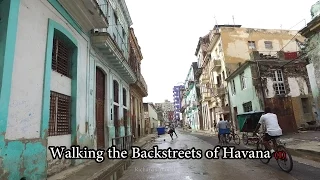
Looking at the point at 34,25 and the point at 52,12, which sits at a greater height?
the point at 52,12

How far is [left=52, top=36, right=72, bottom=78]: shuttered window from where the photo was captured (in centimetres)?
711

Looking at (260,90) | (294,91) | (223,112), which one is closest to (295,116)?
(294,91)

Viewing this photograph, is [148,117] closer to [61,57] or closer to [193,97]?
[193,97]

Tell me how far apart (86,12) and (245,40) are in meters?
23.5

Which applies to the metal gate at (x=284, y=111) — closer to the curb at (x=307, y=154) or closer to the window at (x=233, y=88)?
the window at (x=233, y=88)

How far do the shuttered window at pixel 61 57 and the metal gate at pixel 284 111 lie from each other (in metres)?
16.2

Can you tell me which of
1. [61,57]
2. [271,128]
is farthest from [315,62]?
[61,57]

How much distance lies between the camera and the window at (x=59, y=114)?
6680 millimetres

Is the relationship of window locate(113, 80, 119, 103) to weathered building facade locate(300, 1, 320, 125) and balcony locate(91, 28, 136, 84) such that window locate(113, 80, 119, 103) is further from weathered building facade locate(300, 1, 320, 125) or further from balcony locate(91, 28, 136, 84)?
weathered building facade locate(300, 1, 320, 125)

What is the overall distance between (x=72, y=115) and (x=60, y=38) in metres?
2.57

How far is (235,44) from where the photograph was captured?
89.3ft

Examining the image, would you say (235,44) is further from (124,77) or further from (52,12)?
(52,12)

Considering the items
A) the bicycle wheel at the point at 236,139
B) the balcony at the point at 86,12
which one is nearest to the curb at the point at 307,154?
the bicycle wheel at the point at 236,139

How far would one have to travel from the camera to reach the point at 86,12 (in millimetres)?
8148
